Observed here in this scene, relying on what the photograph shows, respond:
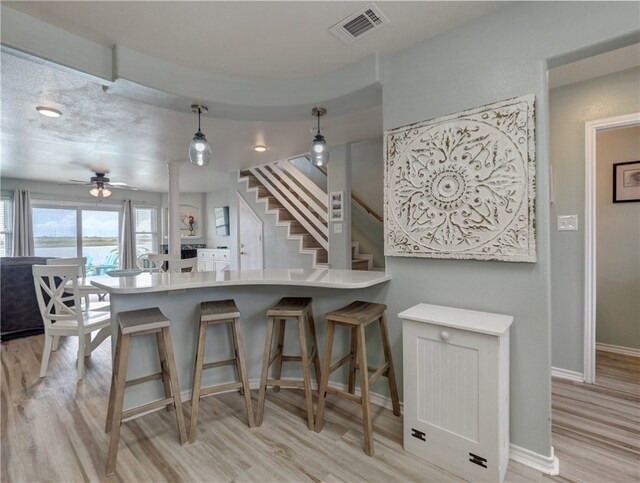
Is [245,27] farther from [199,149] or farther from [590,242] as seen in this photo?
[590,242]

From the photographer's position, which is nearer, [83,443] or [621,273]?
[83,443]

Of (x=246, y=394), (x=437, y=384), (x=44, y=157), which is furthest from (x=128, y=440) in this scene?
(x=44, y=157)

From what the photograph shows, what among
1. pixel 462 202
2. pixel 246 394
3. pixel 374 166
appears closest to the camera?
pixel 462 202

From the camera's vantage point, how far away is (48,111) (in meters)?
2.76

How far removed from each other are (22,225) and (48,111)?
451 centimetres

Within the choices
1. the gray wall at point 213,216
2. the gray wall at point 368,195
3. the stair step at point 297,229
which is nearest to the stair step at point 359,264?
the gray wall at point 368,195

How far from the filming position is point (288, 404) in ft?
7.44

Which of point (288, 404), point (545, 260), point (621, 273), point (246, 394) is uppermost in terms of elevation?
point (545, 260)

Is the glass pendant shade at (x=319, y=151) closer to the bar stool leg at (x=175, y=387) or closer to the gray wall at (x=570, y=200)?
the bar stool leg at (x=175, y=387)

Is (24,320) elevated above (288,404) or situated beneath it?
elevated above

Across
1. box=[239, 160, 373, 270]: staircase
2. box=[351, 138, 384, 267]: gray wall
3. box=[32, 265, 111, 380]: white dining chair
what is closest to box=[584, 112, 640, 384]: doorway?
box=[239, 160, 373, 270]: staircase

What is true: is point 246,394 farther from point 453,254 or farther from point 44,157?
point 44,157

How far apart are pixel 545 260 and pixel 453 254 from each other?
44 centimetres

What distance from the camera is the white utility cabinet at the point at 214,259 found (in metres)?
6.65
